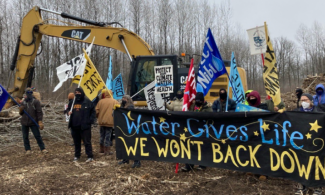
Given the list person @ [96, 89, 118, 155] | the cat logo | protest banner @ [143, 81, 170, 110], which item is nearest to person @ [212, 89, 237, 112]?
protest banner @ [143, 81, 170, 110]

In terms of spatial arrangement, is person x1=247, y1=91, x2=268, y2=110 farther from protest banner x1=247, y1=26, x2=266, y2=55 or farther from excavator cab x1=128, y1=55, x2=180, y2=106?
excavator cab x1=128, y1=55, x2=180, y2=106

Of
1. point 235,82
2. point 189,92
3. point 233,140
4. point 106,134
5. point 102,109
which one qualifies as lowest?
point 106,134

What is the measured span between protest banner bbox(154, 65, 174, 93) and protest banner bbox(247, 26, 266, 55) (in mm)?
2335

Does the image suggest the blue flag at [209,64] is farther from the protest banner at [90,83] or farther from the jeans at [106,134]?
the jeans at [106,134]

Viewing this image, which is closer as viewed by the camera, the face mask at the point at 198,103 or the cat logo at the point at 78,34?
the face mask at the point at 198,103

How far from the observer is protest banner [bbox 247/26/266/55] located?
7297mm

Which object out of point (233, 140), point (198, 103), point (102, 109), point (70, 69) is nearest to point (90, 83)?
point (102, 109)

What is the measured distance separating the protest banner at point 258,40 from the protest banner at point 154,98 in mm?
2781

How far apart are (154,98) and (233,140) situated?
12.7 ft

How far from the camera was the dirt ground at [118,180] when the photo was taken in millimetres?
5031

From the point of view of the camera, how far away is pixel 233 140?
16.8 ft

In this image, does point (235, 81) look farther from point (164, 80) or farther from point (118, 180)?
point (118, 180)

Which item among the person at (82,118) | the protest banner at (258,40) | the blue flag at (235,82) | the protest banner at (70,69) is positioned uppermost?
the protest banner at (258,40)

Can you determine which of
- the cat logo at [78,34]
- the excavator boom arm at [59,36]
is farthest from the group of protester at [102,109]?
the cat logo at [78,34]
